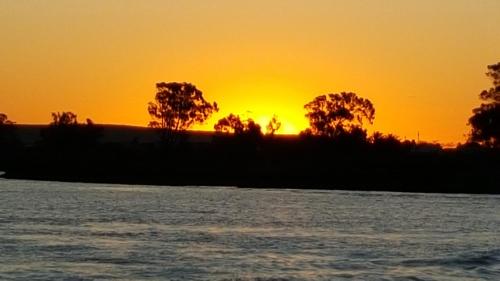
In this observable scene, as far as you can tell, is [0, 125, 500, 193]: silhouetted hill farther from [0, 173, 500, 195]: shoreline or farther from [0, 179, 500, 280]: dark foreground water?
[0, 179, 500, 280]: dark foreground water

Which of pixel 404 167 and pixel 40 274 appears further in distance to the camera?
pixel 404 167

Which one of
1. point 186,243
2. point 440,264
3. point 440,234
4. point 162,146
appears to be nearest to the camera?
point 440,264

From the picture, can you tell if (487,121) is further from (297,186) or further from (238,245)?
(238,245)

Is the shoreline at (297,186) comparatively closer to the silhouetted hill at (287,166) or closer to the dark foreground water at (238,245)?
the silhouetted hill at (287,166)

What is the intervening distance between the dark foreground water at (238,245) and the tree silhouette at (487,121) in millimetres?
86535

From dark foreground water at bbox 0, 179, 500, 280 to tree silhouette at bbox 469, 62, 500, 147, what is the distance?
3407 inches

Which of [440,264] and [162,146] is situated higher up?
[162,146]

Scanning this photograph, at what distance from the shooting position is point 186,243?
164 ft

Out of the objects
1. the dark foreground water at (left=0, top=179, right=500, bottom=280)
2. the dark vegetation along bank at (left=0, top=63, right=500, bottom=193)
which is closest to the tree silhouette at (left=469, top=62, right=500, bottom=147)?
the dark vegetation along bank at (left=0, top=63, right=500, bottom=193)

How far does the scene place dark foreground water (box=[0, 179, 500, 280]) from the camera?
39469 mm

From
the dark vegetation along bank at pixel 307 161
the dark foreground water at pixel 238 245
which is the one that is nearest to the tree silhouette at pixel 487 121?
the dark vegetation along bank at pixel 307 161

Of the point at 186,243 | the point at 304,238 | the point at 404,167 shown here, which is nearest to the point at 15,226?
the point at 186,243

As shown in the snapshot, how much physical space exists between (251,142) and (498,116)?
5449cm

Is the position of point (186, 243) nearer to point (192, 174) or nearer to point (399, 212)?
point (399, 212)
